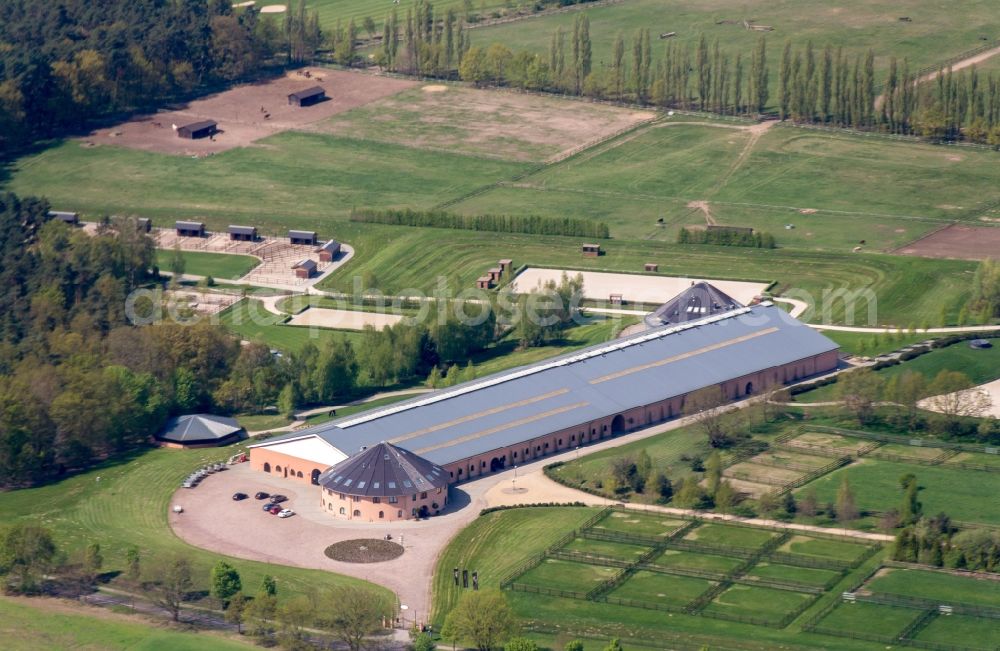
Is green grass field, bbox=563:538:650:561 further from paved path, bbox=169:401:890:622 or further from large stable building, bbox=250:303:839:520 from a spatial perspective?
large stable building, bbox=250:303:839:520

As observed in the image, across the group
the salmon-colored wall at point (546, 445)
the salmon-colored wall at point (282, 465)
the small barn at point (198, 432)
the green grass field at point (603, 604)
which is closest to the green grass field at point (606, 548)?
the green grass field at point (603, 604)

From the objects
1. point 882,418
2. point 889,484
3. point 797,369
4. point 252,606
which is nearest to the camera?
point 252,606

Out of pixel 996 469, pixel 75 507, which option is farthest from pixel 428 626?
pixel 996 469

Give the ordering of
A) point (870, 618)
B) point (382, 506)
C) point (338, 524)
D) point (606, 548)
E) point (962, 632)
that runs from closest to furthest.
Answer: point (962, 632) < point (870, 618) < point (606, 548) < point (338, 524) < point (382, 506)

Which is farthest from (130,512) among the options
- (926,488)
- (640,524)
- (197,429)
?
(926,488)

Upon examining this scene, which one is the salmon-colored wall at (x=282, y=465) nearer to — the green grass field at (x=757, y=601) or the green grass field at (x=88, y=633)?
the green grass field at (x=88, y=633)

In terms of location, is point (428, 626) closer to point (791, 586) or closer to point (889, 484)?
point (791, 586)

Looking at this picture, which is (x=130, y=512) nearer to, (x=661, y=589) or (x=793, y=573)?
(x=661, y=589)
